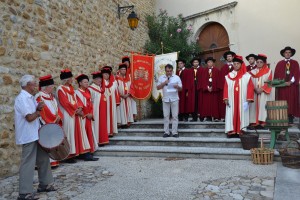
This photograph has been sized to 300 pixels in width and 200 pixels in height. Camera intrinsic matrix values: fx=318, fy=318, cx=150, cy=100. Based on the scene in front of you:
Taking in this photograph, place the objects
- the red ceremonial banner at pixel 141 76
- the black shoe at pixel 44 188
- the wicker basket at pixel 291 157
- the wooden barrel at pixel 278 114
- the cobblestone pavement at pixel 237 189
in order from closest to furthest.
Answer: the cobblestone pavement at pixel 237 189
the black shoe at pixel 44 188
the wicker basket at pixel 291 157
the wooden barrel at pixel 278 114
the red ceremonial banner at pixel 141 76

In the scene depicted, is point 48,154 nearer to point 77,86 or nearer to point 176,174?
point 176,174

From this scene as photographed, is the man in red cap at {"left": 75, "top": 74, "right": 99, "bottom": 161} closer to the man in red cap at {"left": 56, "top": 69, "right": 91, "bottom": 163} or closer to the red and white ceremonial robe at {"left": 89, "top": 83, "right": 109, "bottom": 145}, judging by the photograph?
the man in red cap at {"left": 56, "top": 69, "right": 91, "bottom": 163}

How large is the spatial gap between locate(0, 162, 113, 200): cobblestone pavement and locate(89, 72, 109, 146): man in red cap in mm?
1428

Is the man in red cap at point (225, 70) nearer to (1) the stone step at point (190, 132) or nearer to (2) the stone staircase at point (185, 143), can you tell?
(2) the stone staircase at point (185, 143)

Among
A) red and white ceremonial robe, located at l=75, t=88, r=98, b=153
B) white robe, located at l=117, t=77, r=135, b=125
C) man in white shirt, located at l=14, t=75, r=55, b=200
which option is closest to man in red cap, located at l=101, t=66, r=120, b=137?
white robe, located at l=117, t=77, r=135, b=125

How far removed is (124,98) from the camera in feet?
29.6

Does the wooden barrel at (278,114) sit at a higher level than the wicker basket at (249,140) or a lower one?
higher

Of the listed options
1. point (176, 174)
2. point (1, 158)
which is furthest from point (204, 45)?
point (1, 158)

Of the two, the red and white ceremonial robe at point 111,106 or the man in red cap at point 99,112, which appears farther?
the red and white ceremonial robe at point 111,106

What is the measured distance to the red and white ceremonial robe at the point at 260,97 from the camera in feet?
24.8

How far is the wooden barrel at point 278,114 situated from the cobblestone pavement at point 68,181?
3.31 m

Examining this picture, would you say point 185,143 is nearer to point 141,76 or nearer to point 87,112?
point 87,112

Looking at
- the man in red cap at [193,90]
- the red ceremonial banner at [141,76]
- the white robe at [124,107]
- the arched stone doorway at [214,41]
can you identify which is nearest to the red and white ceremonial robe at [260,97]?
the man in red cap at [193,90]

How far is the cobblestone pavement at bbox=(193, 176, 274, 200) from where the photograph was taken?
167 inches
